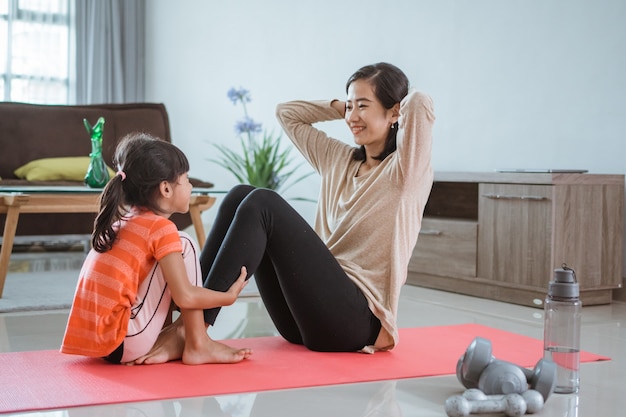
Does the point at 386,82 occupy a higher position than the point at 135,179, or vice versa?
the point at 386,82

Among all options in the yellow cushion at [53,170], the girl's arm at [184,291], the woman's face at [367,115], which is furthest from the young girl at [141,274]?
the yellow cushion at [53,170]

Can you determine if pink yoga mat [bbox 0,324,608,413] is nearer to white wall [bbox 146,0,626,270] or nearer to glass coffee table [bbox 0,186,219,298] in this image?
glass coffee table [bbox 0,186,219,298]

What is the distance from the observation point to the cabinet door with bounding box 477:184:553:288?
10.9 ft

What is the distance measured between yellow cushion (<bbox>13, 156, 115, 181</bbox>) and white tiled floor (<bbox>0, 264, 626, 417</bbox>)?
6.60 ft

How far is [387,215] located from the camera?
6.85ft

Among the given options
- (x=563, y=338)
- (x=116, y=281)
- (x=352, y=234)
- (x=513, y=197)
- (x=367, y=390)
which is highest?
(x=513, y=197)

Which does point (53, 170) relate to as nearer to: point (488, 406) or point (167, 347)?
point (167, 347)

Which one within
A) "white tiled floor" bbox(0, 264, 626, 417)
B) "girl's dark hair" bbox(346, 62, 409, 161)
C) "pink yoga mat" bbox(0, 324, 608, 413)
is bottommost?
"white tiled floor" bbox(0, 264, 626, 417)

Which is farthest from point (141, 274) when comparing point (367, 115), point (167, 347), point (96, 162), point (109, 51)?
point (109, 51)

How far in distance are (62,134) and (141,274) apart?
3521mm

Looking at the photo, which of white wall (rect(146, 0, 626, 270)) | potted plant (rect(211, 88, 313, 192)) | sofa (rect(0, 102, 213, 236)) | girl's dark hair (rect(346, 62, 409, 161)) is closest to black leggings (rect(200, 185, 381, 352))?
girl's dark hair (rect(346, 62, 409, 161))

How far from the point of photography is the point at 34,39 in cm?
737

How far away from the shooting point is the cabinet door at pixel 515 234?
331cm

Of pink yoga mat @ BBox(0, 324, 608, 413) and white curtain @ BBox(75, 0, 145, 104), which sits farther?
white curtain @ BBox(75, 0, 145, 104)
